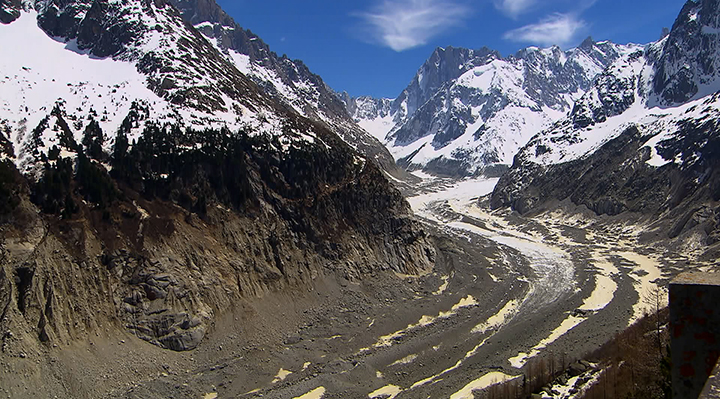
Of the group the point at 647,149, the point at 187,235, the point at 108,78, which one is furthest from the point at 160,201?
the point at 647,149

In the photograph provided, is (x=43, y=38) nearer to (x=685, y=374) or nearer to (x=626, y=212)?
(x=685, y=374)

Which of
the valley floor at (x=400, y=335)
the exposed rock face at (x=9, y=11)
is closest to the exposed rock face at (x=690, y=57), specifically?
the valley floor at (x=400, y=335)

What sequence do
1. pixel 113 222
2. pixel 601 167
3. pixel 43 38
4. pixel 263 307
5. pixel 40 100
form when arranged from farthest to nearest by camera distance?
pixel 601 167
pixel 43 38
pixel 40 100
pixel 263 307
pixel 113 222

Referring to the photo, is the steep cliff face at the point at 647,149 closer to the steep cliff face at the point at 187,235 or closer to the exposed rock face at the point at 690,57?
the exposed rock face at the point at 690,57

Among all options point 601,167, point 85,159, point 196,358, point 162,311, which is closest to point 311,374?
point 196,358

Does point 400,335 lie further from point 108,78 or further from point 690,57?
point 690,57

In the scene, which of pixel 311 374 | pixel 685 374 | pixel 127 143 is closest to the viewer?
pixel 685 374

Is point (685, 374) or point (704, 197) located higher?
point (704, 197)
